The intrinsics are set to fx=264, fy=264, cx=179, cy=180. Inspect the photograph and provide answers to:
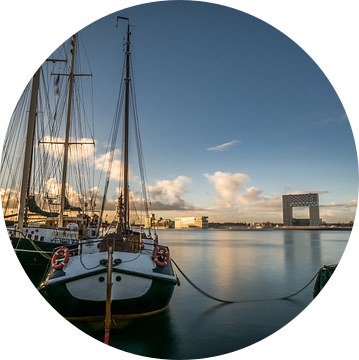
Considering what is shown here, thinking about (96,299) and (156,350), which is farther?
(96,299)

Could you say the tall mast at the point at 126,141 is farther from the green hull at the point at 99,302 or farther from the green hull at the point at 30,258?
the green hull at the point at 99,302

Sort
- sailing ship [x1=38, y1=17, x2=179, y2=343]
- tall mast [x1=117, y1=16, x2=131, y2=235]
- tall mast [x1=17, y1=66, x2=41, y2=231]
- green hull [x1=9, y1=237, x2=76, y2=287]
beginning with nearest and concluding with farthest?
sailing ship [x1=38, y1=17, x2=179, y2=343] < tall mast [x1=17, y1=66, x2=41, y2=231] < tall mast [x1=117, y1=16, x2=131, y2=235] < green hull [x1=9, y1=237, x2=76, y2=287]

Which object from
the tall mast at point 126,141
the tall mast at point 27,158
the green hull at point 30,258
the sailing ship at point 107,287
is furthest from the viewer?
the green hull at point 30,258

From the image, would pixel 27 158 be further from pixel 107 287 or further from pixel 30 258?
pixel 107 287

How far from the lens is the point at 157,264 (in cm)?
1009

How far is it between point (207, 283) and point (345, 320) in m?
18.4

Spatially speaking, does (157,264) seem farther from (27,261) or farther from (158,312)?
(27,261)

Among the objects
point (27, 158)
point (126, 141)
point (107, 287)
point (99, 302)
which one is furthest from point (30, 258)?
point (107, 287)

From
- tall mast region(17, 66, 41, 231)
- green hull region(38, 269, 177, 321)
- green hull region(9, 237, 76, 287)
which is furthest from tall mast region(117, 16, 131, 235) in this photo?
green hull region(38, 269, 177, 321)

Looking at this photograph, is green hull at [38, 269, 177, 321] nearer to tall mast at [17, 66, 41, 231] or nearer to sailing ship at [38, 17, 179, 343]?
sailing ship at [38, 17, 179, 343]

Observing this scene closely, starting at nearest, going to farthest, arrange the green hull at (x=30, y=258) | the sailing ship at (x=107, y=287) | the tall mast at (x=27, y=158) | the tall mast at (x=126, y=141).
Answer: the sailing ship at (x=107, y=287)
the tall mast at (x=27, y=158)
the tall mast at (x=126, y=141)
the green hull at (x=30, y=258)

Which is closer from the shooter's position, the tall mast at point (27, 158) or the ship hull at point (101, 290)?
the ship hull at point (101, 290)

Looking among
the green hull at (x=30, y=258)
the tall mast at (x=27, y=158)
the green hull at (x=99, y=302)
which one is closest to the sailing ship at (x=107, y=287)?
the green hull at (x=99, y=302)

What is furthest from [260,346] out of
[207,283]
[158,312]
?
[207,283]
